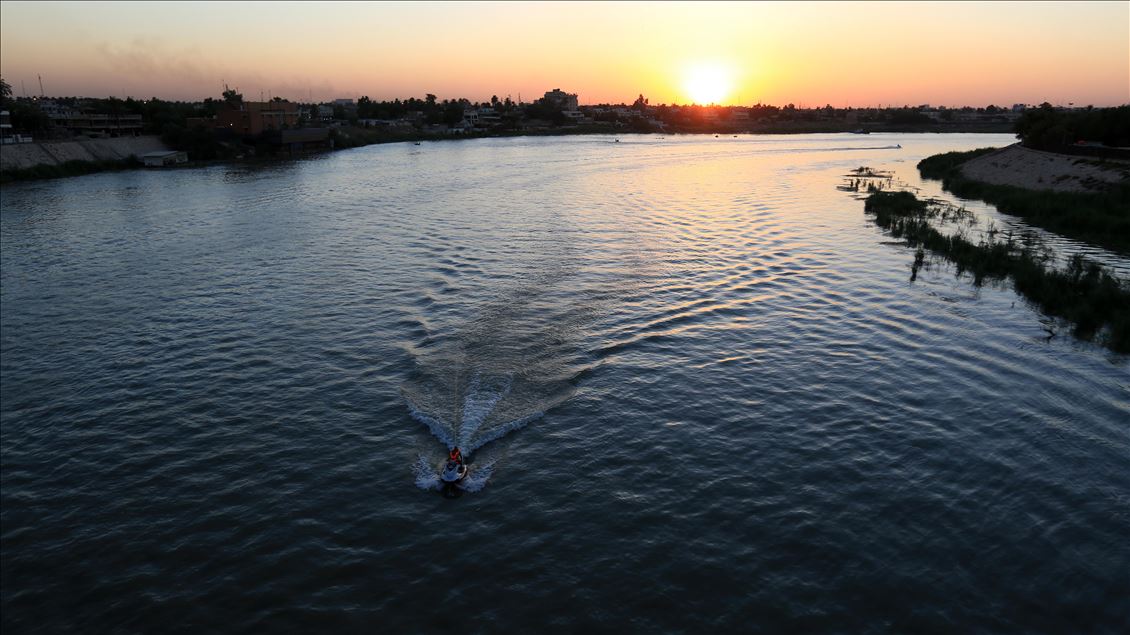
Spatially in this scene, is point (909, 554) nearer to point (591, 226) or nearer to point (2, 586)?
point (2, 586)

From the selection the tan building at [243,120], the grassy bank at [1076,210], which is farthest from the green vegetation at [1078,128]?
the tan building at [243,120]

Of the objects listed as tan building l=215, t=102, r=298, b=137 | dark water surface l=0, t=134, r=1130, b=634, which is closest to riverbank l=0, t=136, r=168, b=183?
tan building l=215, t=102, r=298, b=137

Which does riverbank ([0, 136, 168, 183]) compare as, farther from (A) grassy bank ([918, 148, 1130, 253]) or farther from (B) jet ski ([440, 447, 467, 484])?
(A) grassy bank ([918, 148, 1130, 253])

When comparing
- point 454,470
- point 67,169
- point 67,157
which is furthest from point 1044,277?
point 67,157

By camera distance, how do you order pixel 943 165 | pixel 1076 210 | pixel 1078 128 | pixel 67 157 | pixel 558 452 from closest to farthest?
pixel 558 452 → pixel 1076 210 → pixel 1078 128 → pixel 943 165 → pixel 67 157

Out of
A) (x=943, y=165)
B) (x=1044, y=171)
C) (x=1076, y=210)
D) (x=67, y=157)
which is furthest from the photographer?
(x=67, y=157)

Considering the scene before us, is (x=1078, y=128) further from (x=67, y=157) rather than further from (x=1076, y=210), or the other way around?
(x=67, y=157)

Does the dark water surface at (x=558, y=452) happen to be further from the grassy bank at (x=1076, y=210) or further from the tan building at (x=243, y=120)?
the tan building at (x=243, y=120)
